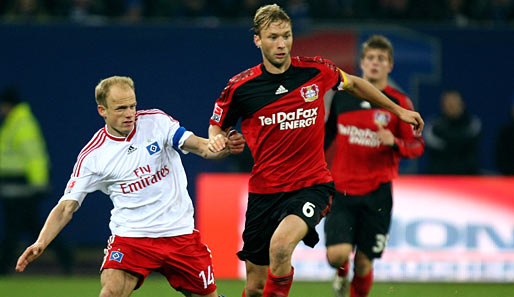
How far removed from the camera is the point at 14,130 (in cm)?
1250

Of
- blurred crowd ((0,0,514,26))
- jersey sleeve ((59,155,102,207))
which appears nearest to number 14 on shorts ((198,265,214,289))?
jersey sleeve ((59,155,102,207))

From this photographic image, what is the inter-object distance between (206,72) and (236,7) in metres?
1.11

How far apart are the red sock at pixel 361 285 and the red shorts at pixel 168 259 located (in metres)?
2.13

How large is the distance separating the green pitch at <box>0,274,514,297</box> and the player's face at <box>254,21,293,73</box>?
12.1 feet

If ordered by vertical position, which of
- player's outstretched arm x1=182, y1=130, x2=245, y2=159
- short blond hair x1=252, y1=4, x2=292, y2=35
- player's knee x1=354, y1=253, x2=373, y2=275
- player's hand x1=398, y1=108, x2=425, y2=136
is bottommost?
player's knee x1=354, y1=253, x2=373, y2=275

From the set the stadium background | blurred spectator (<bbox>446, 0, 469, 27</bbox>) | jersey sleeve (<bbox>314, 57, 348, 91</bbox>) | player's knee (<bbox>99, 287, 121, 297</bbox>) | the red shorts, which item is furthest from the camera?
blurred spectator (<bbox>446, 0, 469, 27</bbox>)

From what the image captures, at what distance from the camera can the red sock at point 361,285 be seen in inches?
325

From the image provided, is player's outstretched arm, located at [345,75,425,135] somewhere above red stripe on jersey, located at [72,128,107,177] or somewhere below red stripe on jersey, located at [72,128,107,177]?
above

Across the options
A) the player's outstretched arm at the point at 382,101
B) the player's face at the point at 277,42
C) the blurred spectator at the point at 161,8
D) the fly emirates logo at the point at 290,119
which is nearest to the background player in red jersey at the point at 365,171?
the player's outstretched arm at the point at 382,101

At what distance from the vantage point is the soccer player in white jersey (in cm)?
635

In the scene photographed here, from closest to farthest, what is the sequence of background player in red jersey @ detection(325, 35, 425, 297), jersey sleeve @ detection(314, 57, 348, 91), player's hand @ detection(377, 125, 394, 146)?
1. jersey sleeve @ detection(314, 57, 348, 91)
2. player's hand @ detection(377, 125, 394, 146)
3. background player in red jersey @ detection(325, 35, 425, 297)

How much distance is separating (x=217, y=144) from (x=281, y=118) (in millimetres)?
714

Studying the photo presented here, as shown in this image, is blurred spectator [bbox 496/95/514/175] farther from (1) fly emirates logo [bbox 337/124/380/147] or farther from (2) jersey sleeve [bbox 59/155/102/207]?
(2) jersey sleeve [bbox 59/155/102/207]

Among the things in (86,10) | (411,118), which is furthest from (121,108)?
(86,10)
